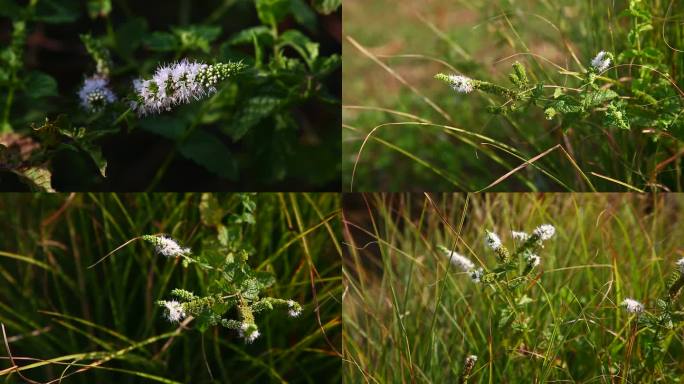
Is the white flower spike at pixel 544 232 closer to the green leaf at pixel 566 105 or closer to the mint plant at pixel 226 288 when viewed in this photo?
the green leaf at pixel 566 105

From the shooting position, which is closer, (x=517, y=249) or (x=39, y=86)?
(x=517, y=249)

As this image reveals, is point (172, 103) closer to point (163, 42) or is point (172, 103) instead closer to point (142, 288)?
point (163, 42)

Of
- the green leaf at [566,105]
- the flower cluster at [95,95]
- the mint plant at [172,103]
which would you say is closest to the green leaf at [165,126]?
the mint plant at [172,103]

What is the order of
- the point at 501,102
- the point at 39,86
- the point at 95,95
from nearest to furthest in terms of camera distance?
the point at 95,95 → the point at 39,86 → the point at 501,102

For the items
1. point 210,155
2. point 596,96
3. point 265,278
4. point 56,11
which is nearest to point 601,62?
point 596,96

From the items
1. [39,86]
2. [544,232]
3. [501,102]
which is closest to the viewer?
[544,232]

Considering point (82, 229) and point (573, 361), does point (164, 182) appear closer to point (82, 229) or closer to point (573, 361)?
point (82, 229)

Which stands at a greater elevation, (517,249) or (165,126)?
(165,126)
